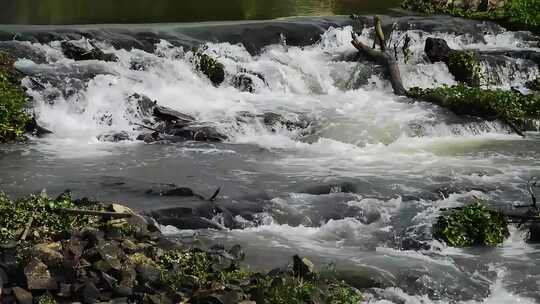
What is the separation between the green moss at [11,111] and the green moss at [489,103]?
933cm

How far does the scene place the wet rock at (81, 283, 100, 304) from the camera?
22.0 ft

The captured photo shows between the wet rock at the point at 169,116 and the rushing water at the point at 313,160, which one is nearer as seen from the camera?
the rushing water at the point at 313,160

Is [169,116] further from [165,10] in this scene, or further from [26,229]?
[165,10]

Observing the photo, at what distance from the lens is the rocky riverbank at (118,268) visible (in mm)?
6824

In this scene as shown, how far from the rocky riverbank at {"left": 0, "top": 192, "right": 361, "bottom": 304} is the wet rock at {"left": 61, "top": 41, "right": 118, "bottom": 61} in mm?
10733

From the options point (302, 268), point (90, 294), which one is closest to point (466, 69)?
point (302, 268)

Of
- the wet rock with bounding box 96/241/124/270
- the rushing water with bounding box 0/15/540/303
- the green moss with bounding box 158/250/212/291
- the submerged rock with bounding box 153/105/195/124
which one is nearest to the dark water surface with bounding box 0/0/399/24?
the rushing water with bounding box 0/15/540/303

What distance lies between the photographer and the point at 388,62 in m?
20.5

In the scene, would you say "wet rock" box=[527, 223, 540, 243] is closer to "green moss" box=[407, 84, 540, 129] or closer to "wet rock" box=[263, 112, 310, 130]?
"wet rock" box=[263, 112, 310, 130]

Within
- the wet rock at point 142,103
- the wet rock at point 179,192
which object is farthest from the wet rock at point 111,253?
the wet rock at point 142,103

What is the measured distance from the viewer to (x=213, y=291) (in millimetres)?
7031

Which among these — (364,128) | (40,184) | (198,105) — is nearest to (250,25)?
(198,105)

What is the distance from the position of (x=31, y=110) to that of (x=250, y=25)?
954 centimetres

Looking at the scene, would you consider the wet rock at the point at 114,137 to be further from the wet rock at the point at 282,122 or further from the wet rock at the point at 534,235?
the wet rock at the point at 534,235
